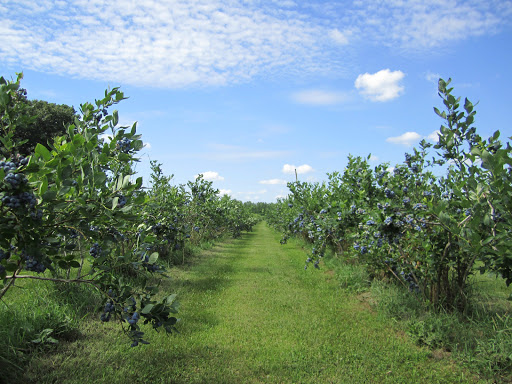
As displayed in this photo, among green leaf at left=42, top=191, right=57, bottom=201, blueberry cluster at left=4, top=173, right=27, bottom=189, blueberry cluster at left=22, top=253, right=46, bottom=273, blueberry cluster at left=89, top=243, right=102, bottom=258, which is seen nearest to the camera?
blueberry cluster at left=4, top=173, right=27, bottom=189

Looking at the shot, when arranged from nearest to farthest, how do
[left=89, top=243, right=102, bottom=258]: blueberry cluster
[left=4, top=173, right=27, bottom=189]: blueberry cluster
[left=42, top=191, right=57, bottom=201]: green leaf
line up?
1. [left=4, top=173, right=27, bottom=189]: blueberry cluster
2. [left=42, top=191, right=57, bottom=201]: green leaf
3. [left=89, top=243, right=102, bottom=258]: blueberry cluster

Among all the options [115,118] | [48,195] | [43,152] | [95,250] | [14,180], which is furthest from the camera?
[115,118]

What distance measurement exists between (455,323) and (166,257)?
7052 mm

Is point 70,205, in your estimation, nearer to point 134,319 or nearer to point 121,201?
point 121,201

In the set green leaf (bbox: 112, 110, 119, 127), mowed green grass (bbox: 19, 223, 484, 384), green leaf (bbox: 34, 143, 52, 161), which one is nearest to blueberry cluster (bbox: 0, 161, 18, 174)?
green leaf (bbox: 34, 143, 52, 161)

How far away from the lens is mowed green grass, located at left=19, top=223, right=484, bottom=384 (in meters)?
3.44

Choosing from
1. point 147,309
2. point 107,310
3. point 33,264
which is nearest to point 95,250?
point 107,310

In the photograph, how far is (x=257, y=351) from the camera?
4109 mm

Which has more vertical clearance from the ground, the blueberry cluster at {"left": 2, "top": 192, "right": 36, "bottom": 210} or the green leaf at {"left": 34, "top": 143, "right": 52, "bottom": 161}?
the green leaf at {"left": 34, "top": 143, "right": 52, "bottom": 161}

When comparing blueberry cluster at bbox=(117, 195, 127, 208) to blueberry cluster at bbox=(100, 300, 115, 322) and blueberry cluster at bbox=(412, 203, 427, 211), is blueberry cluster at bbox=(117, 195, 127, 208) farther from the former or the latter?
blueberry cluster at bbox=(412, 203, 427, 211)

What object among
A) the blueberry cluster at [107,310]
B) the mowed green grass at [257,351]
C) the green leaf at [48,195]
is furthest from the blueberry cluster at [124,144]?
the mowed green grass at [257,351]

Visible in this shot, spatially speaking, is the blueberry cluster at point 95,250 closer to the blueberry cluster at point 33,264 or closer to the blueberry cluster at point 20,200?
the blueberry cluster at point 33,264

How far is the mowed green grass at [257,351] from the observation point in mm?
3438

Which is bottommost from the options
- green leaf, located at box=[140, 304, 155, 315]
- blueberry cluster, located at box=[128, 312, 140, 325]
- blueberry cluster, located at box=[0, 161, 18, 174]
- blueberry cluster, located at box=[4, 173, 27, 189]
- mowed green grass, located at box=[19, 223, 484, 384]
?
mowed green grass, located at box=[19, 223, 484, 384]
